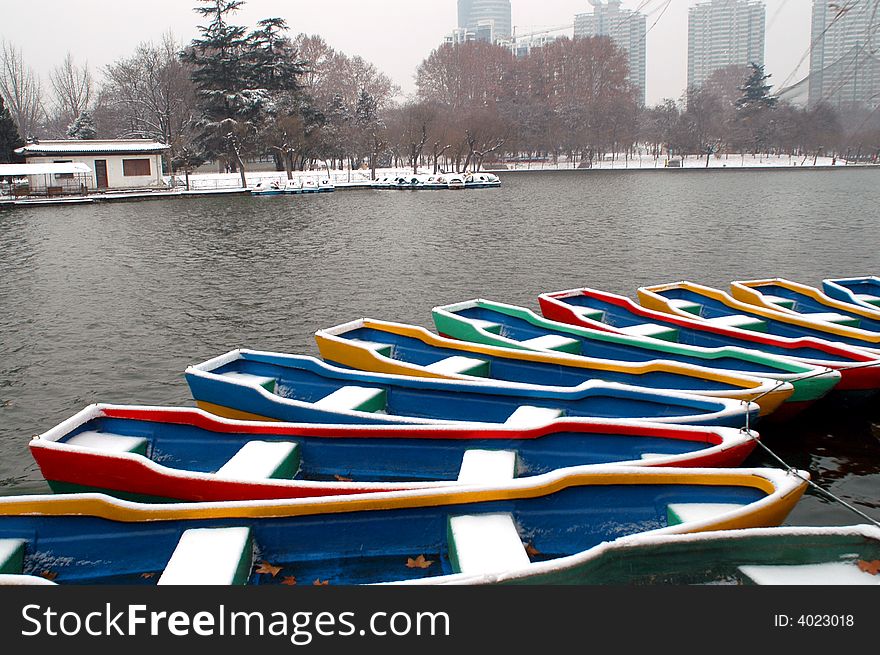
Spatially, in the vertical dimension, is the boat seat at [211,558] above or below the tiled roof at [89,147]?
below

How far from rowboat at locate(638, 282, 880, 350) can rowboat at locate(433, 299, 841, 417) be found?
2069 mm

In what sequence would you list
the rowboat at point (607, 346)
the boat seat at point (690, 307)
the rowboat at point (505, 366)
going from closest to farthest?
the rowboat at point (505, 366) < the rowboat at point (607, 346) < the boat seat at point (690, 307)

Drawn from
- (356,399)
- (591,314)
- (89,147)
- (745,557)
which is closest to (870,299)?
(591,314)

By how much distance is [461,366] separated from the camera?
1038 centimetres

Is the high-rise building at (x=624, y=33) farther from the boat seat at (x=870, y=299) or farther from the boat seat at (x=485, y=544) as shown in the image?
the boat seat at (x=485, y=544)

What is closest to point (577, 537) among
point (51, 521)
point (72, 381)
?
point (51, 521)

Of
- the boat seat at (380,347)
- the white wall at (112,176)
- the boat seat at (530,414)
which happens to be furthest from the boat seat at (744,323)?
the white wall at (112,176)

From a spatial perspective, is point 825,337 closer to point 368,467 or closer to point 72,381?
point 368,467

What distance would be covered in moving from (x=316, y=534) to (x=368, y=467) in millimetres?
1781

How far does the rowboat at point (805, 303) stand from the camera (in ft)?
42.5

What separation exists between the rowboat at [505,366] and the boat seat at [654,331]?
2077 millimetres

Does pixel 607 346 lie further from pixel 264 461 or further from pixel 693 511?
pixel 264 461

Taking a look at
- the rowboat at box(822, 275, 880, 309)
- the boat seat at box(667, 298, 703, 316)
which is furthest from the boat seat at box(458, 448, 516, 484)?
the rowboat at box(822, 275, 880, 309)

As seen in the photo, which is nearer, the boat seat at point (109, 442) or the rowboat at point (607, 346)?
the boat seat at point (109, 442)
